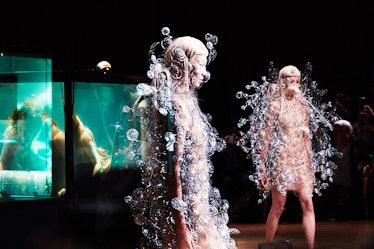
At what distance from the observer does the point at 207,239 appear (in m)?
3.31

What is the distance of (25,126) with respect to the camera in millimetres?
4984

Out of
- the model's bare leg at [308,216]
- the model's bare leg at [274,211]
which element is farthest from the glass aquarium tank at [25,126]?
the model's bare leg at [308,216]

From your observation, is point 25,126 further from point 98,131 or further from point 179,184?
point 179,184

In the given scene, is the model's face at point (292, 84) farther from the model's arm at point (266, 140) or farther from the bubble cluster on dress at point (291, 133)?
the model's arm at point (266, 140)

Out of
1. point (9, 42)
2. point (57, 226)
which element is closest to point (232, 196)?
point (57, 226)

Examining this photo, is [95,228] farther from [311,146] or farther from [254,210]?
[254,210]

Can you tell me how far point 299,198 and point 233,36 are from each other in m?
1.59

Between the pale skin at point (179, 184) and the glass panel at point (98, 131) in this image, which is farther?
the glass panel at point (98, 131)

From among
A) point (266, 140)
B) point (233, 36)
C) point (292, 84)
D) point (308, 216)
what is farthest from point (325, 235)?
point (233, 36)

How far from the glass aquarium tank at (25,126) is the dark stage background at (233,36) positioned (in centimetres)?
42

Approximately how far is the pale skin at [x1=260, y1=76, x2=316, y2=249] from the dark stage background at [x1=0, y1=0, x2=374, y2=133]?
721mm

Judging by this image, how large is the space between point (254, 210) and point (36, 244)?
3167mm

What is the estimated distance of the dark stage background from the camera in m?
6.20

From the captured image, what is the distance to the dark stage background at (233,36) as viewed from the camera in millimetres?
6199
